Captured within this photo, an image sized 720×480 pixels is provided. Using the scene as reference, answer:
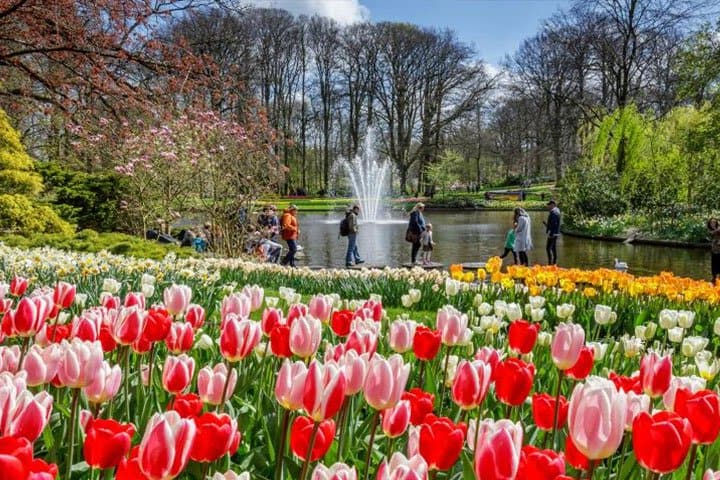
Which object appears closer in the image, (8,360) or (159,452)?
(159,452)

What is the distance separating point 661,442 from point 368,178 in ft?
134

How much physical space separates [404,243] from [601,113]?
20020 mm

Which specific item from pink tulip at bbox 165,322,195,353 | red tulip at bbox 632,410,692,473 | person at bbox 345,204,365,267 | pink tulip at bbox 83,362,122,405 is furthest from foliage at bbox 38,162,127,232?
red tulip at bbox 632,410,692,473

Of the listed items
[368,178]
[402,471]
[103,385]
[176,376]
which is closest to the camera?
[402,471]

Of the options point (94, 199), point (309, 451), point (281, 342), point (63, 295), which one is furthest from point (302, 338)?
point (94, 199)

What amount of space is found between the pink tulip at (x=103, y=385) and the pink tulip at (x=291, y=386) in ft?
1.30

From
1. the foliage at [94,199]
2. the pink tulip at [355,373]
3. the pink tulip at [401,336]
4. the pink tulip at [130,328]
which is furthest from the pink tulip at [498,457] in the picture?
the foliage at [94,199]

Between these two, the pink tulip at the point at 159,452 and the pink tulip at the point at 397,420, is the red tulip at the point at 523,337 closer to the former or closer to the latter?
the pink tulip at the point at 397,420

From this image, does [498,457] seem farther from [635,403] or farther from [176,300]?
[176,300]

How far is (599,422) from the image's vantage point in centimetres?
100

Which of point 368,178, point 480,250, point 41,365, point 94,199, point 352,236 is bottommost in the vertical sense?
point 480,250

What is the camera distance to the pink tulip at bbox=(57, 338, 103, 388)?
134cm

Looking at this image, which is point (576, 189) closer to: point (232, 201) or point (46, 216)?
point (232, 201)

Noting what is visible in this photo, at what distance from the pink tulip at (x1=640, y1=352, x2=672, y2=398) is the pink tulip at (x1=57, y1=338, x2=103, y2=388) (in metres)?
1.29
